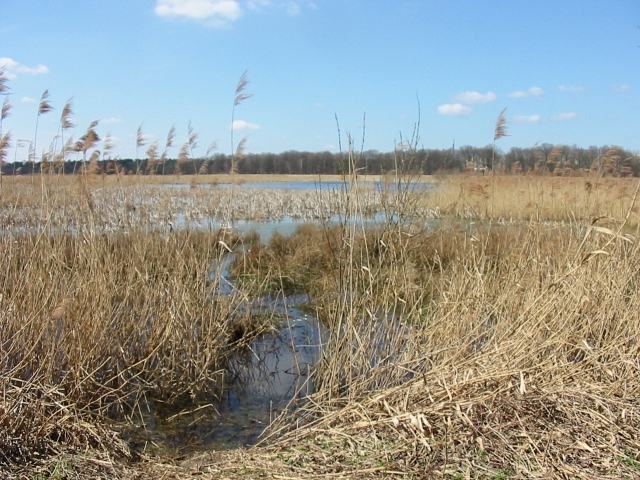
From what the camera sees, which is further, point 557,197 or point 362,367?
point 557,197

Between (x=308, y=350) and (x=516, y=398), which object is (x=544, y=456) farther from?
(x=308, y=350)

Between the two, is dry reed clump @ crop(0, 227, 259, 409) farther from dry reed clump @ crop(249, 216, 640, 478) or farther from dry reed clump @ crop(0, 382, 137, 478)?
dry reed clump @ crop(249, 216, 640, 478)

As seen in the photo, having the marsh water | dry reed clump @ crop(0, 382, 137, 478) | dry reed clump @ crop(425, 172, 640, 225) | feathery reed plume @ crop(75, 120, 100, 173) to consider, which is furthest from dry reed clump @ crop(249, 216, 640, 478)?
feathery reed plume @ crop(75, 120, 100, 173)

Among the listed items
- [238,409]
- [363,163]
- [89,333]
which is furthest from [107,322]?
[363,163]

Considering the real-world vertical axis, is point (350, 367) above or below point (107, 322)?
below

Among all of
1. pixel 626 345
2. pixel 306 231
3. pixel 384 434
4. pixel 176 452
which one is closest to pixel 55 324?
pixel 176 452

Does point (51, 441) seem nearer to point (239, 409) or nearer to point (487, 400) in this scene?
point (239, 409)

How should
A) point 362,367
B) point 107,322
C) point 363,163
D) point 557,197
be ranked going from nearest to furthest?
point 107,322 < point 362,367 < point 363,163 < point 557,197

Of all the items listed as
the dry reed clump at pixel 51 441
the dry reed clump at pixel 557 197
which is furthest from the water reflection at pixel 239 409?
the dry reed clump at pixel 557 197

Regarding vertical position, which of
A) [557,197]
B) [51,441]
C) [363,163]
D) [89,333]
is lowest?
[51,441]

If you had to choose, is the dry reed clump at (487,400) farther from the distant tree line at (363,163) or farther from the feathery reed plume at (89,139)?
the feathery reed plume at (89,139)

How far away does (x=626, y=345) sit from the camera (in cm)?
368

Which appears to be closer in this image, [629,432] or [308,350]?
[629,432]

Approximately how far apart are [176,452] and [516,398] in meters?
1.98
